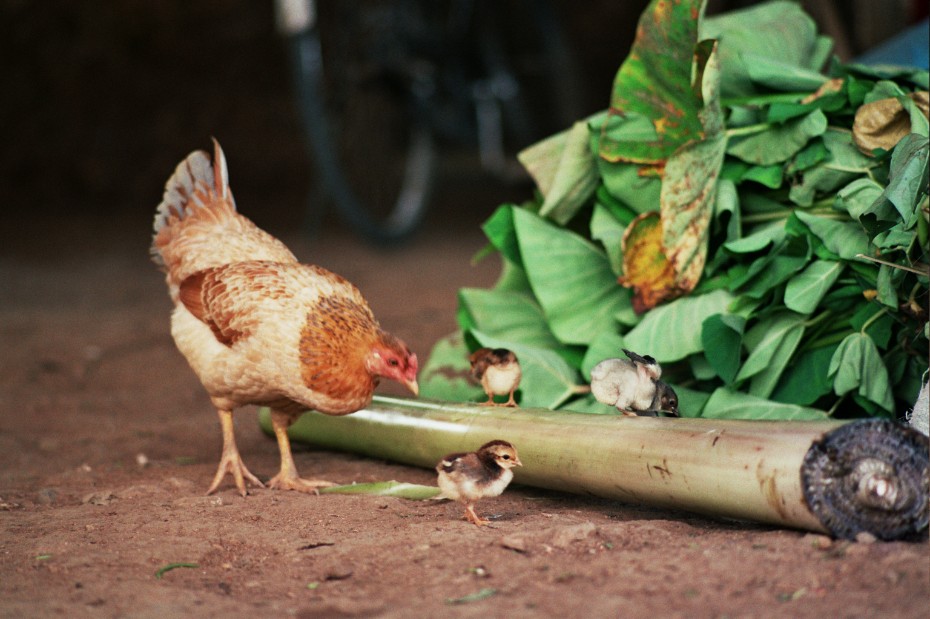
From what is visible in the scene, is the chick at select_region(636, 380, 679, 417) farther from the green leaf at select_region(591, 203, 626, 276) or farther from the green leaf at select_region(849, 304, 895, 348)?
the green leaf at select_region(591, 203, 626, 276)

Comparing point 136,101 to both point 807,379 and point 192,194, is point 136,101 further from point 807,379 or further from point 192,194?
point 807,379

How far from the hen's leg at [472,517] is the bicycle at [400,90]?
3516mm

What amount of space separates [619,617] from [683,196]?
1.39 meters

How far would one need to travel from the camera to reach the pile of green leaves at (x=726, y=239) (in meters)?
2.43

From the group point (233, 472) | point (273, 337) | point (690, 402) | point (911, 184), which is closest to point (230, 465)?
point (233, 472)

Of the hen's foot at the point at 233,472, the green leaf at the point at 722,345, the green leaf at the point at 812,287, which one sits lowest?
the hen's foot at the point at 233,472

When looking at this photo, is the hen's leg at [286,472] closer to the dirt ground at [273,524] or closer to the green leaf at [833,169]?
the dirt ground at [273,524]

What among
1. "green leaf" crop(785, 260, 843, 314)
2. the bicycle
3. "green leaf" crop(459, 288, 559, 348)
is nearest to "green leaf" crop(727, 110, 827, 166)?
"green leaf" crop(785, 260, 843, 314)

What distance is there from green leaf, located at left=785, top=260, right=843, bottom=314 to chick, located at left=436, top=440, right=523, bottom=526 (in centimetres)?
82

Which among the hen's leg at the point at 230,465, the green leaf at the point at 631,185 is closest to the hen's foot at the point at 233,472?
the hen's leg at the point at 230,465

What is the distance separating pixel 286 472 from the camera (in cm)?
263

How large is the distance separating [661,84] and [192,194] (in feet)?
4.47

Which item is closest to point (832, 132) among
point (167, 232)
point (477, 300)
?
point (477, 300)

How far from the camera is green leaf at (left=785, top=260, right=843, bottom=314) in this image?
2.49 meters
